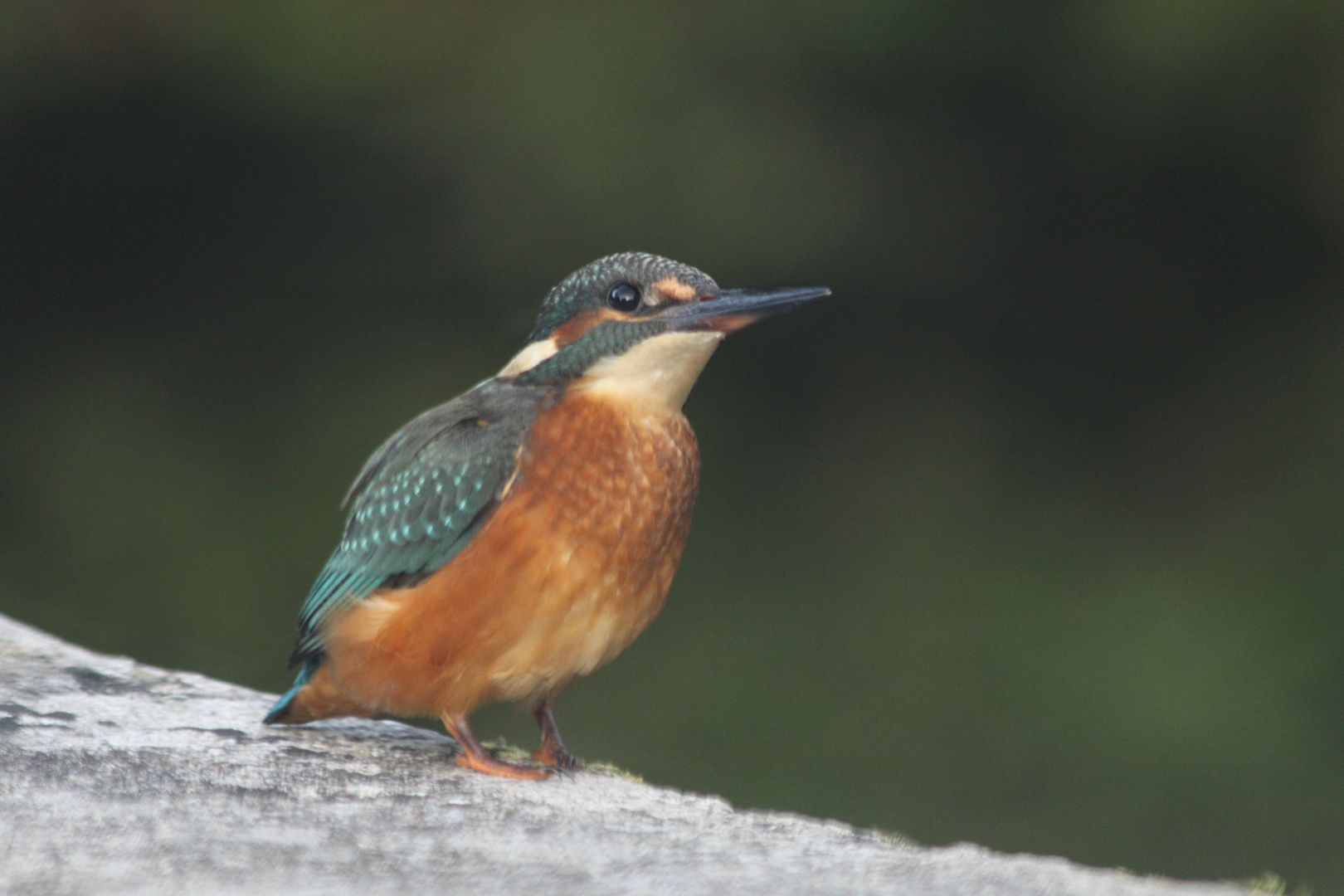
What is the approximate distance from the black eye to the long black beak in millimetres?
61

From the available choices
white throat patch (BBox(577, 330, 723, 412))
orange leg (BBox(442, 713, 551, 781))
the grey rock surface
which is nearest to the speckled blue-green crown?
white throat patch (BBox(577, 330, 723, 412))

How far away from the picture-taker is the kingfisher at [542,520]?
→ 94.5 inches

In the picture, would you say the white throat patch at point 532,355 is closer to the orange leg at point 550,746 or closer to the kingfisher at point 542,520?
the kingfisher at point 542,520

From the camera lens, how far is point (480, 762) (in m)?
2.52

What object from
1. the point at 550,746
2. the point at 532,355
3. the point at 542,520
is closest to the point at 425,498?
the point at 542,520

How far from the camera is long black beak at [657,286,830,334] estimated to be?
2.41 m

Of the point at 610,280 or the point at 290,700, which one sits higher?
the point at 610,280

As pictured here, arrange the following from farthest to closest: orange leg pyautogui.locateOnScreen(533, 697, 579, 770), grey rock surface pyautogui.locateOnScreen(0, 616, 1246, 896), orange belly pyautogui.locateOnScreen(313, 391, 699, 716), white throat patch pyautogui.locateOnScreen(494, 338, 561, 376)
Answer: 1. orange leg pyautogui.locateOnScreen(533, 697, 579, 770)
2. white throat patch pyautogui.locateOnScreen(494, 338, 561, 376)
3. orange belly pyautogui.locateOnScreen(313, 391, 699, 716)
4. grey rock surface pyautogui.locateOnScreen(0, 616, 1246, 896)

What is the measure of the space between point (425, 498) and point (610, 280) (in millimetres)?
513

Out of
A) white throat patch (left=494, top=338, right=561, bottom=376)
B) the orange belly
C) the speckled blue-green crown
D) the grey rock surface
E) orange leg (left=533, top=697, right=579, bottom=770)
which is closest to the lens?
the grey rock surface

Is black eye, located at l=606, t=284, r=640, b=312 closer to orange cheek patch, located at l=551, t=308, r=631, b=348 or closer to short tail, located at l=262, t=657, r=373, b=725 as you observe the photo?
orange cheek patch, located at l=551, t=308, r=631, b=348

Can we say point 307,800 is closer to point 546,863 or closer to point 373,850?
point 373,850

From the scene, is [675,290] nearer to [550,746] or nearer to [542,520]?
[542,520]

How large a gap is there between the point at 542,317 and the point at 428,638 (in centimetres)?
63
